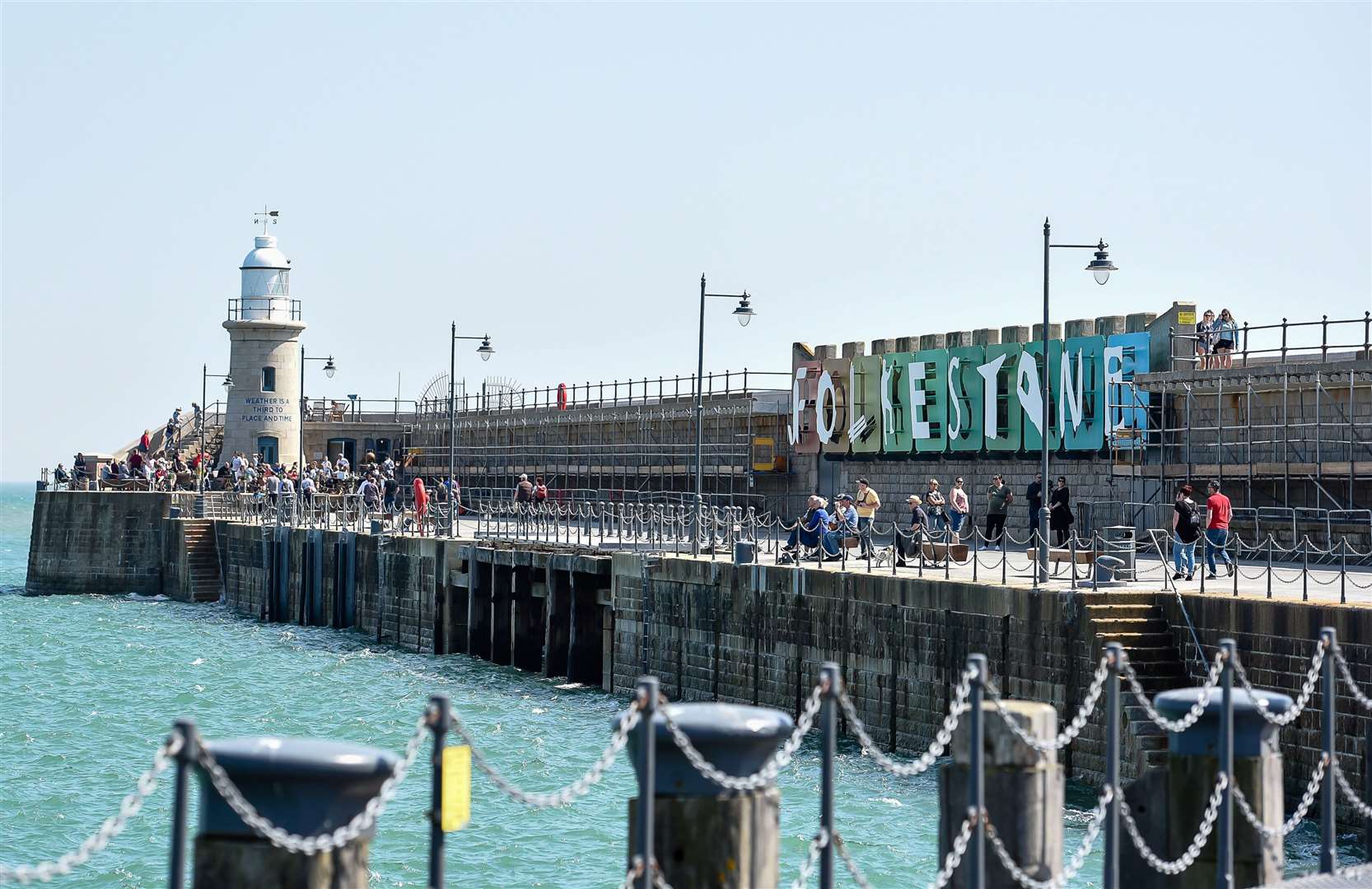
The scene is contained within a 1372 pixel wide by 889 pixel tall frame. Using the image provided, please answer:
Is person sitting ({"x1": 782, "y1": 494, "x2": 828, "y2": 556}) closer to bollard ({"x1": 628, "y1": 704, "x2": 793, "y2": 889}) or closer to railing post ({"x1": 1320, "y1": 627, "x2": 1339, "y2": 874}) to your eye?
railing post ({"x1": 1320, "y1": 627, "x2": 1339, "y2": 874})

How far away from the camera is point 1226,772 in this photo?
33.8ft

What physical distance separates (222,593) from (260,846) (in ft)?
176

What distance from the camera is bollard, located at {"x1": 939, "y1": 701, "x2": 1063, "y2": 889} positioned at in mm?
9461

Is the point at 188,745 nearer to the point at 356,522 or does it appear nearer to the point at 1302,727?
the point at 1302,727

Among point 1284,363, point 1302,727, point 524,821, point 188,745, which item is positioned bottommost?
point 524,821

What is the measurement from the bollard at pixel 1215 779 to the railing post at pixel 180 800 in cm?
582

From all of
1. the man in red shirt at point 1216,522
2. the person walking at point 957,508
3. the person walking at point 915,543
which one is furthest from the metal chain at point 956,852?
the person walking at point 957,508

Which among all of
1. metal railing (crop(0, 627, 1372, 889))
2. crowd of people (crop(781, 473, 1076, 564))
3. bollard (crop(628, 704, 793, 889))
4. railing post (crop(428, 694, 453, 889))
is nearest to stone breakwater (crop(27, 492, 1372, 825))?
crowd of people (crop(781, 473, 1076, 564))

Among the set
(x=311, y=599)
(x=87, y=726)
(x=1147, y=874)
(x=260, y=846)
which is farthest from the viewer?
(x=311, y=599)

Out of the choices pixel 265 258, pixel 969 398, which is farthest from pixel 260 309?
pixel 969 398

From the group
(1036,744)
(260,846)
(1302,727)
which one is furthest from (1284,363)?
(260,846)

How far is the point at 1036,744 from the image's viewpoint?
9.36 meters

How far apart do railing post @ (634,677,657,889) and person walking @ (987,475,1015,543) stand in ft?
83.9

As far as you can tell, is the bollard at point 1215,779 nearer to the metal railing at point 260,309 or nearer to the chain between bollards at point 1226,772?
the chain between bollards at point 1226,772
